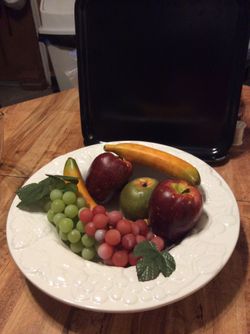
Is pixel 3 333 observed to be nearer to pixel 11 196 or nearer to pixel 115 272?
pixel 115 272

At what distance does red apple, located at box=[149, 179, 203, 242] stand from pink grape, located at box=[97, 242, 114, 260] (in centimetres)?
8

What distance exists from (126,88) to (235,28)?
245 mm

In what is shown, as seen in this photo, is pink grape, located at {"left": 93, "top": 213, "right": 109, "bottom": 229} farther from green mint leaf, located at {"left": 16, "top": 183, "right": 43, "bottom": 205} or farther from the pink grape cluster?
green mint leaf, located at {"left": 16, "top": 183, "right": 43, "bottom": 205}

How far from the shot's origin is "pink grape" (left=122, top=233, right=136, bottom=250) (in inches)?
17.7

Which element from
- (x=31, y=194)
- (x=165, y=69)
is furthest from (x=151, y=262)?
(x=165, y=69)

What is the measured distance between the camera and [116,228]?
462mm

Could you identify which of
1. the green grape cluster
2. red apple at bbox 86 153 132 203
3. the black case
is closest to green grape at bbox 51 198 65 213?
the green grape cluster

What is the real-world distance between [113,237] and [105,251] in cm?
2

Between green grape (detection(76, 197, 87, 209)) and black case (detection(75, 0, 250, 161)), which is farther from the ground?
black case (detection(75, 0, 250, 161))

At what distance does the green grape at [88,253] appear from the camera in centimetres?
47

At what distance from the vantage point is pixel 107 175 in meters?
0.58

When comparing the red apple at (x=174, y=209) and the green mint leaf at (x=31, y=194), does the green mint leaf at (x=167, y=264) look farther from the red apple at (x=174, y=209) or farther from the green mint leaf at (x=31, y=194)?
the green mint leaf at (x=31, y=194)

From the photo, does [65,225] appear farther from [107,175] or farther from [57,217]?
[107,175]

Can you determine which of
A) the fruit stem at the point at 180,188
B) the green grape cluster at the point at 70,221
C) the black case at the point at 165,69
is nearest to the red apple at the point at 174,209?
the fruit stem at the point at 180,188
